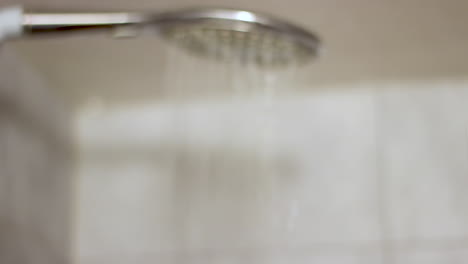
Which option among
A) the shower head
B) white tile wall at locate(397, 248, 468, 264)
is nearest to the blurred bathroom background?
white tile wall at locate(397, 248, 468, 264)

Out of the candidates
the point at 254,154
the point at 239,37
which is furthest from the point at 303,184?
the point at 239,37

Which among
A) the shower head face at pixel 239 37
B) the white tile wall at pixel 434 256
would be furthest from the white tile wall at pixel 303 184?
the shower head face at pixel 239 37

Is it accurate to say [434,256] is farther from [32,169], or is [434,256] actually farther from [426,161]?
[32,169]

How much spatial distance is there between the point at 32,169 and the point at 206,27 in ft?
1.49

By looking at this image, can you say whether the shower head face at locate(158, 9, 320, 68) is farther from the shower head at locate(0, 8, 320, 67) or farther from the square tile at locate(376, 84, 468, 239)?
the square tile at locate(376, 84, 468, 239)

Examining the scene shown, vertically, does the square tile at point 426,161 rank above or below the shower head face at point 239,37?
below

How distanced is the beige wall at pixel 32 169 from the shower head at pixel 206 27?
30 centimetres

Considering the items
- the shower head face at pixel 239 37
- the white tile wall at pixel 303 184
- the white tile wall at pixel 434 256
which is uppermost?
the shower head face at pixel 239 37

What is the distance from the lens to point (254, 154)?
105 cm

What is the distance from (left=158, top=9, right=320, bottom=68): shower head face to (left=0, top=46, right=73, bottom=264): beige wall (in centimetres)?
31

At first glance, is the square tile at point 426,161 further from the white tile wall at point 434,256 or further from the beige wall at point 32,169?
the beige wall at point 32,169

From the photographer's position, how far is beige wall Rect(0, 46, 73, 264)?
0.98m

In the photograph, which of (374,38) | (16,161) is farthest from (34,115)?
(374,38)

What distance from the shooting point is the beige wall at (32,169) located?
0.98 meters
